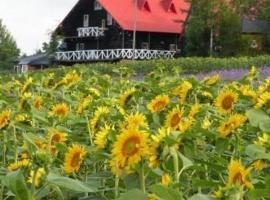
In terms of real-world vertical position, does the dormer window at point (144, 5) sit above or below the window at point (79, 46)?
above

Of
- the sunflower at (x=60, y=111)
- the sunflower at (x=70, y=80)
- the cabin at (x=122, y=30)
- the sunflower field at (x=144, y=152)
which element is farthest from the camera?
the cabin at (x=122, y=30)

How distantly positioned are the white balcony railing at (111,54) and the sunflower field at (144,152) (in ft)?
104

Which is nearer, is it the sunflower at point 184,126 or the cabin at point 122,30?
the sunflower at point 184,126

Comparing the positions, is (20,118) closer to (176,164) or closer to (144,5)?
(176,164)

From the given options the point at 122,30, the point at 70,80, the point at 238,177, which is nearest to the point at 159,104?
the point at 238,177

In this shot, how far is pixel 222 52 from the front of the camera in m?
30.5

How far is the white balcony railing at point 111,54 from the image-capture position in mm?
34281

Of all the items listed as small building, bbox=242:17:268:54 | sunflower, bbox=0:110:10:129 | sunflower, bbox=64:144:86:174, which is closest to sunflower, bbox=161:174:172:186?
sunflower, bbox=64:144:86:174

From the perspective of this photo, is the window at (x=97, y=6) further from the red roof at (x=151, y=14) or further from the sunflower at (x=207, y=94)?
the sunflower at (x=207, y=94)

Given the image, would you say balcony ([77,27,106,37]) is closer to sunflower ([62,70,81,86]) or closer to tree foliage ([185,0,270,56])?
tree foliage ([185,0,270,56])

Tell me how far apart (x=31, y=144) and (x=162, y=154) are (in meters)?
0.35

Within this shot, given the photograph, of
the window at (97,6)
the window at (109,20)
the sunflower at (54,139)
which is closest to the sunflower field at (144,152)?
the sunflower at (54,139)

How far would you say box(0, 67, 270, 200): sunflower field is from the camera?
4.26ft

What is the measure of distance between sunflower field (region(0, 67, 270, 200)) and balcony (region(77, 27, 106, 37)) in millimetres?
33208
